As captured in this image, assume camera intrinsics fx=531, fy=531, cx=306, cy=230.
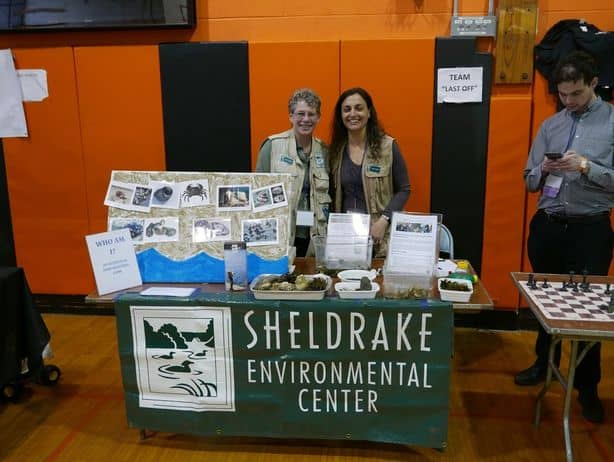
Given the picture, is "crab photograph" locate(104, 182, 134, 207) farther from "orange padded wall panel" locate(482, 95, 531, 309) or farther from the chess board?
"orange padded wall panel" locate(482, 95, 531, 309)

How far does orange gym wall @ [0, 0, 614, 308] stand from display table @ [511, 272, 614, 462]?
3.85ft

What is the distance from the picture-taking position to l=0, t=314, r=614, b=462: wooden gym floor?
7.16 feet

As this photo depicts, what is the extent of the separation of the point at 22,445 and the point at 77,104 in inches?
85.6

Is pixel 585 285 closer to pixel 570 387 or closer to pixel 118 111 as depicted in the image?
pixel 570 387

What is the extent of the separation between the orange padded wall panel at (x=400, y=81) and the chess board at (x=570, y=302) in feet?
4.56

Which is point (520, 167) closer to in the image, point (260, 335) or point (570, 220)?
point (570, 220)

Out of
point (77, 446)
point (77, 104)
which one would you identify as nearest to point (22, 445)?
point (77, 446)

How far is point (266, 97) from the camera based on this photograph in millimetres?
3332

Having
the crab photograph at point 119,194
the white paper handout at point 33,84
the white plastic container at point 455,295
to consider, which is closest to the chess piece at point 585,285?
the white plastic container at point 455,295

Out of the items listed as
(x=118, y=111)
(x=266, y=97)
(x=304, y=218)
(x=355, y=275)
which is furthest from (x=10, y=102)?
(x=355, y=275)

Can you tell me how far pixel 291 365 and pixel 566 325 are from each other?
3.24 feet

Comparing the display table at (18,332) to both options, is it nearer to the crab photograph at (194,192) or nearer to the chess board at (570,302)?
the crab photograph at (194,192)

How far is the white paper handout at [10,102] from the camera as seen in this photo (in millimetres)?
3499

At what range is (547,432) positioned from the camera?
7.66 ft
